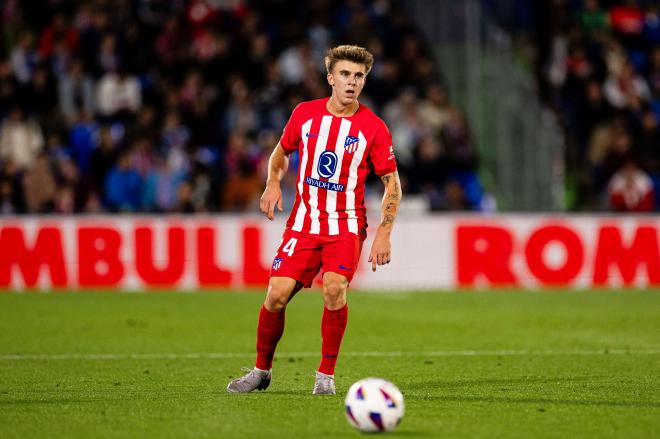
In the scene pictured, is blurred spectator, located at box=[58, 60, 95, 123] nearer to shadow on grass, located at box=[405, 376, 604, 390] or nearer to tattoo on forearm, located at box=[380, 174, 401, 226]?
shadow on grass, located at box=[405, 376, 604, 390]

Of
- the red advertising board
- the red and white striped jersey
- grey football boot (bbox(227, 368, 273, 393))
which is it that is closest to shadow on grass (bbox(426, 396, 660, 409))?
grey football boot (bbox(227, 368, 273, 393))

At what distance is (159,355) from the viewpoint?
36.6 ft

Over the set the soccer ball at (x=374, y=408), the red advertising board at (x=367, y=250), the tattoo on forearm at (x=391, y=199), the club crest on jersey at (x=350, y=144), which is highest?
the club crest on jersey at (x=350, y=144)

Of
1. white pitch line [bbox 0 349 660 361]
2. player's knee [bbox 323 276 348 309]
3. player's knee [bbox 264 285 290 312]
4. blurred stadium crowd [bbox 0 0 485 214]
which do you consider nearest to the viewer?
player's knee [bbox 323 276 348 309]

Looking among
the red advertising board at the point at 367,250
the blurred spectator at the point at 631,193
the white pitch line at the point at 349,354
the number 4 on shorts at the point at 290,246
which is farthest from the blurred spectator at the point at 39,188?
the number 4 on shorts at the point at 290,246

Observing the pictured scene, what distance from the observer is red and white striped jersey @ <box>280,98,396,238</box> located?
332 inches

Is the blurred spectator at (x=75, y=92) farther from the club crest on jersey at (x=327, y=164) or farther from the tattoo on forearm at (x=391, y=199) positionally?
the tattoo on forearm at (x=391, y=199)

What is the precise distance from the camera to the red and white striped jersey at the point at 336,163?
8.43 metres

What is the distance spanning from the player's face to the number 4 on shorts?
3.17 feet

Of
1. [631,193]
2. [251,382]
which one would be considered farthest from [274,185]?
[631,193]

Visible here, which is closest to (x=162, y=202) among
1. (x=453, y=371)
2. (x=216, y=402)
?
(x=453, y=371)

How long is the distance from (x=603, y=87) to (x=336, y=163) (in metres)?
15.1

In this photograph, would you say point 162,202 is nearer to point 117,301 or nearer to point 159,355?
point 117,301

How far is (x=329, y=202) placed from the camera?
846 cm
